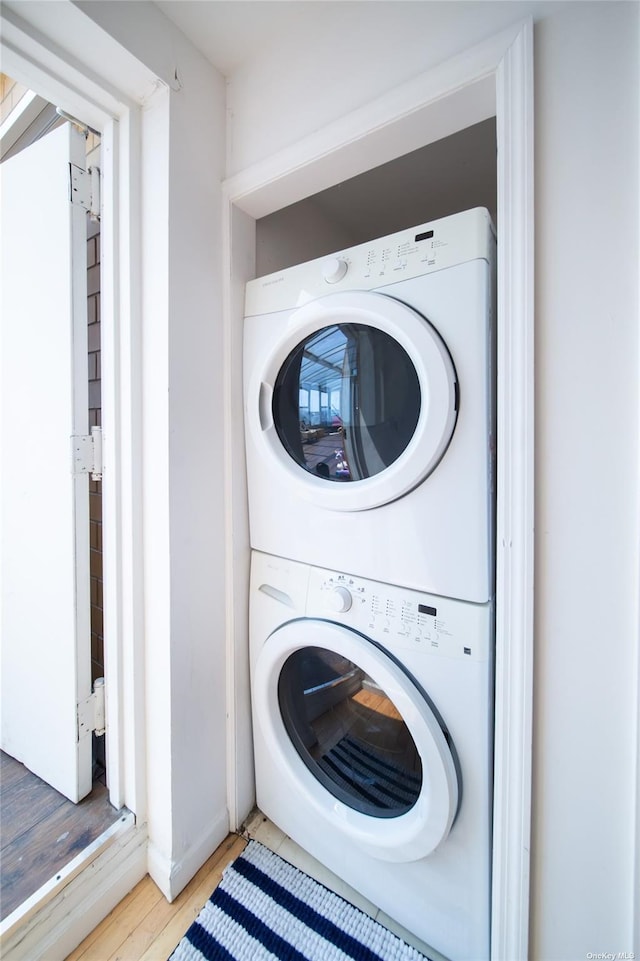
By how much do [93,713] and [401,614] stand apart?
983mm

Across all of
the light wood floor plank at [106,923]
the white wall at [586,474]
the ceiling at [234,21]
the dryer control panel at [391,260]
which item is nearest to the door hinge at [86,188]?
the ceiling at [234,21]

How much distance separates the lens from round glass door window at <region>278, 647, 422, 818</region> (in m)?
0.92

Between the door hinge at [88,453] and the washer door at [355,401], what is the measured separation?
0.45 meters

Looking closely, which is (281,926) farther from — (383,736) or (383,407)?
(383,407)

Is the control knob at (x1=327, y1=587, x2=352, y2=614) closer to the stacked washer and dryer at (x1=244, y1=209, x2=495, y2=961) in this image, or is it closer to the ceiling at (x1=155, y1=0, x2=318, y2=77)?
the stacked washer and dryer at (x1=244, y1=209, x2=495, y2=961)

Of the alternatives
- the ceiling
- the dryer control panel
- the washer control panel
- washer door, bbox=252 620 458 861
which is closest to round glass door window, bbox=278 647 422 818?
washer door, bbox=252 620 458 861

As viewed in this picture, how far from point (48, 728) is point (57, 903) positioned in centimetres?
42

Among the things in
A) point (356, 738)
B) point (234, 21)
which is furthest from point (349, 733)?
point (234, 21)

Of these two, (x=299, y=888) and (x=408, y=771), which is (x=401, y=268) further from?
(x=299, y=888)

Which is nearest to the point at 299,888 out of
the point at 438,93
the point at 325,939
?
the point at 325,939

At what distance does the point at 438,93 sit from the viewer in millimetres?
770

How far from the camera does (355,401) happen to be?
920 millimetres

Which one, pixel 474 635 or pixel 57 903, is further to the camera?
pixel 57 903

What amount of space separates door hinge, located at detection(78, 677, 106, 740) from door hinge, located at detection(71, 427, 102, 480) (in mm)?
627
